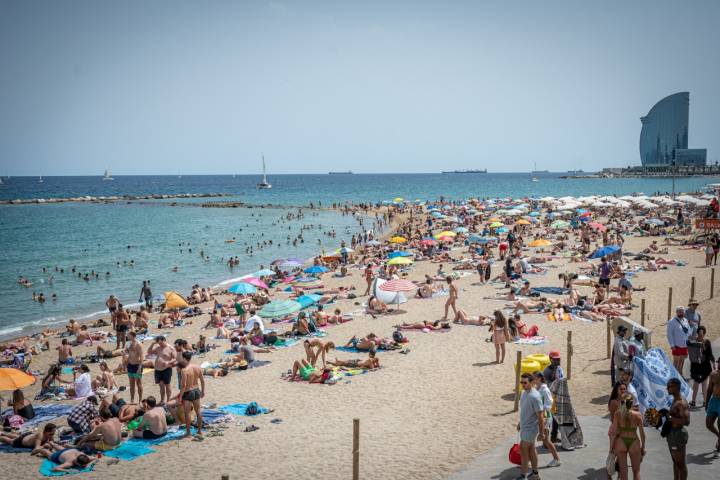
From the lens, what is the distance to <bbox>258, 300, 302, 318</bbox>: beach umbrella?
15257 millimetres

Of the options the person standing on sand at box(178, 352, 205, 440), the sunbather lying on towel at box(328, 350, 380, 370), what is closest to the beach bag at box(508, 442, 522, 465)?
the person standing on sand at box(178, 352, 205, 440)

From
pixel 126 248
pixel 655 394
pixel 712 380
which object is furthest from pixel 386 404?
pixel 126 248

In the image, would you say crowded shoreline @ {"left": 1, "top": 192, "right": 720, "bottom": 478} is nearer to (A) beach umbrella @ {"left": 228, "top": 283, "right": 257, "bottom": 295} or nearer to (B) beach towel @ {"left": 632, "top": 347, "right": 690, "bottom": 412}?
(A) beach umbrella @ {"left": 228, "top": 283, "right": 257, "bottom": 295}

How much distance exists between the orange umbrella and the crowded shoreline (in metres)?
1.68

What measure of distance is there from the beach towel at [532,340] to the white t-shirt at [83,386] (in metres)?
10.2

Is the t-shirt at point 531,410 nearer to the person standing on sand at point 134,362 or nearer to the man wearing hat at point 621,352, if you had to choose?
the man wearing hat at point 621,352

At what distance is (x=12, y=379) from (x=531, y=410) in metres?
8.93

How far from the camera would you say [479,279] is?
877 inches

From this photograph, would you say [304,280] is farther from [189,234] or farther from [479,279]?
[189,234]

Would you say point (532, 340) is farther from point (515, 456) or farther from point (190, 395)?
point (190, 395)

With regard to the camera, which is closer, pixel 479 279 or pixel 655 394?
pixel 655 394

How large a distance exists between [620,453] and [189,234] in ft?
153

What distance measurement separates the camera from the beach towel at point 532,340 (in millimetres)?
13055

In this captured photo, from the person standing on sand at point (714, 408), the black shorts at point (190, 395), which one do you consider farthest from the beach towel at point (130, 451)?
the person standing on sand at point (714, 408)
